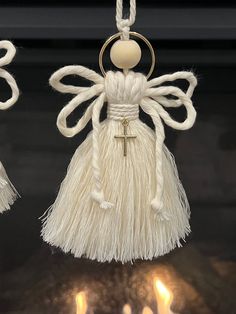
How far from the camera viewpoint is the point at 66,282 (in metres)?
0.74

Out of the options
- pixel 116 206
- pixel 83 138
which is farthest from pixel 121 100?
pixel 83 138

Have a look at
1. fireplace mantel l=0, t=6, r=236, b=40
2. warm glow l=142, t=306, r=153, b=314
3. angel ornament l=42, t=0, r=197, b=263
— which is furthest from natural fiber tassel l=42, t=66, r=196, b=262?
fireplace mantel l=0, t=6, r=236, b=40

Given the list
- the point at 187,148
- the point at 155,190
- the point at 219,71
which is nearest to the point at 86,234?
the point at 155,190

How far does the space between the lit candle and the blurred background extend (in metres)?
0.01

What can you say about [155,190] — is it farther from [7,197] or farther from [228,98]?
[228,98]

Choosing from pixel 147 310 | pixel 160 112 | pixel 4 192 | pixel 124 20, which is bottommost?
pixel 147 310

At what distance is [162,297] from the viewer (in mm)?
711

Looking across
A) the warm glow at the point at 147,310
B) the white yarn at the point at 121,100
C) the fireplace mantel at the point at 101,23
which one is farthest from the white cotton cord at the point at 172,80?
the fireplace mantel at the point at 101,23

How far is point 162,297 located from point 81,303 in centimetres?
11

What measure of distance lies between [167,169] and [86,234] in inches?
5.2

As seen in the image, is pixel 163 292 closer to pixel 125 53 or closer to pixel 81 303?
pixel 81 303

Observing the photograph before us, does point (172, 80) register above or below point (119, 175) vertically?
above

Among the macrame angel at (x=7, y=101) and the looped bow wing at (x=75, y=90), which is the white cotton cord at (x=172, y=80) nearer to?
the looped bow wing at (x=75, y=90)

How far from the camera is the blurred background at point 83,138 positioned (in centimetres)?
73
